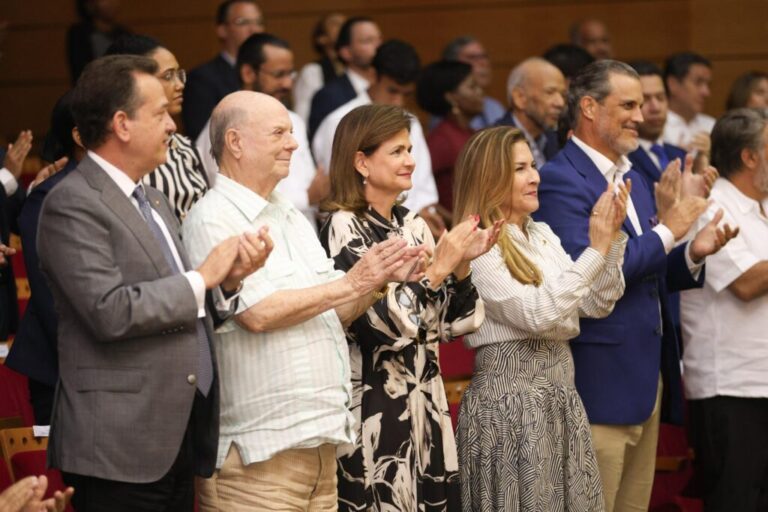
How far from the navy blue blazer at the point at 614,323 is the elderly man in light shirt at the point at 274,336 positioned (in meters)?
1.01

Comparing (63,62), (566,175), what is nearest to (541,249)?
(566,175)

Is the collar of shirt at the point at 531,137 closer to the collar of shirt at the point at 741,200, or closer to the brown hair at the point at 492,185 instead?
the collar of shirt at the point at 741,200

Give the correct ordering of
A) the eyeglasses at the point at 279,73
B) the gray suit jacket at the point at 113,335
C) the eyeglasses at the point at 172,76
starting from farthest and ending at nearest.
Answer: the eyeglasses at the point at 279,73
the eyeglasses at the point at 172,76
the gray suit jacket at the point at 113,335

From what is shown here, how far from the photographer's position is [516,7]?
27.6 ft

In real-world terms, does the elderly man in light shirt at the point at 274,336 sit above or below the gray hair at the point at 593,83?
below

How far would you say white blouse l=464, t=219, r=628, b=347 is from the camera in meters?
3.44

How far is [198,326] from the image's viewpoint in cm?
277

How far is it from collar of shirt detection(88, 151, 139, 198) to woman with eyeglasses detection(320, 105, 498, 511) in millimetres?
680

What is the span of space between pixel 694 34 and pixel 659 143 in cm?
257

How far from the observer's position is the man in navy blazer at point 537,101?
5.33m

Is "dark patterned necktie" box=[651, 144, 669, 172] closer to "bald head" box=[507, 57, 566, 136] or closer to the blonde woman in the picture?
"bald head" box=[507, 57, 566, 136]

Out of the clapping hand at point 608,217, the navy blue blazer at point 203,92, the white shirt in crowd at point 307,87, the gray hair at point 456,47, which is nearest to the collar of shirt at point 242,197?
the clapping hand at point 608,217

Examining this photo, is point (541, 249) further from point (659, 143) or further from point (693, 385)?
point (659, 143)

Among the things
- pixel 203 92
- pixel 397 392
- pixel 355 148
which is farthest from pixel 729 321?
pixel 203 92
